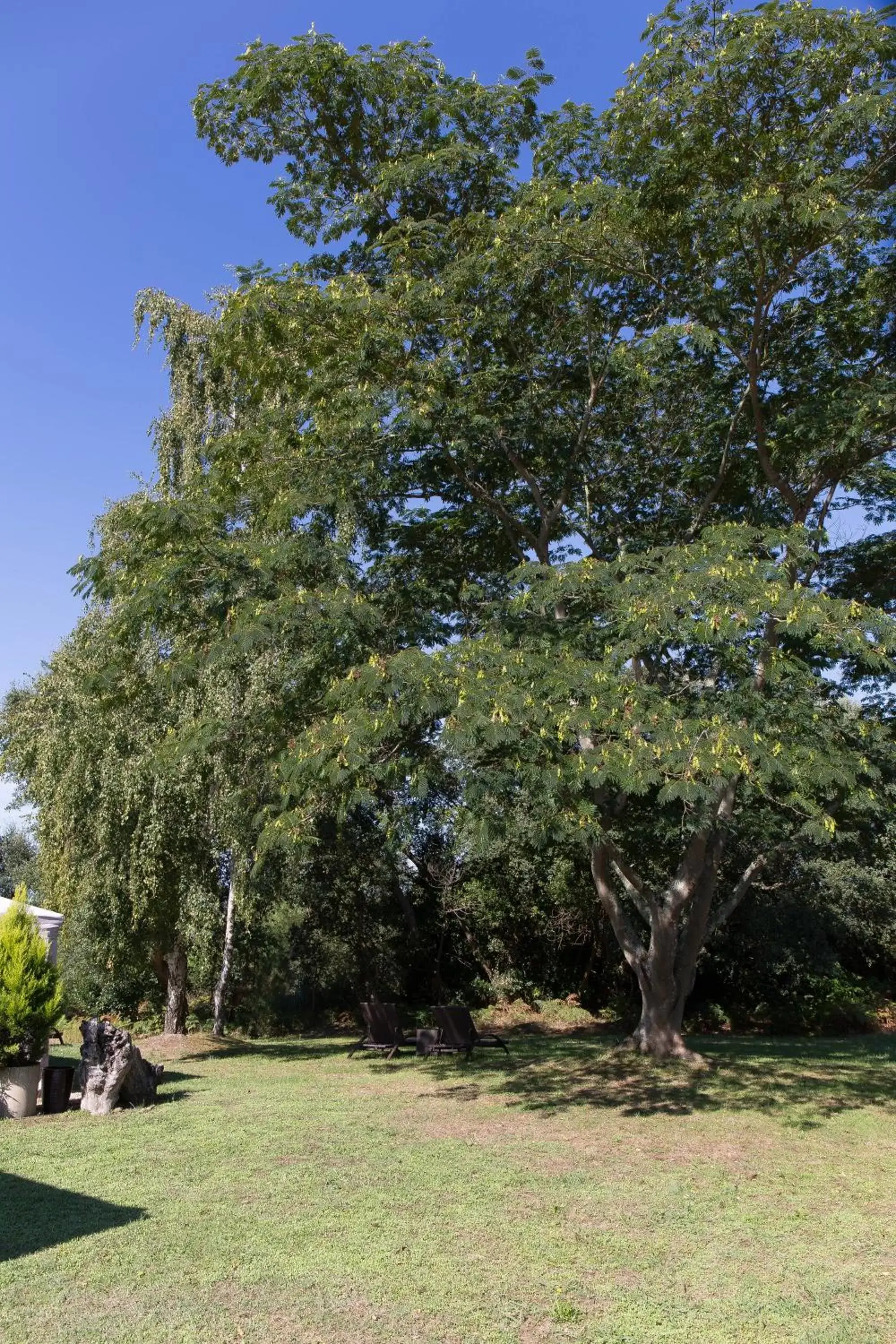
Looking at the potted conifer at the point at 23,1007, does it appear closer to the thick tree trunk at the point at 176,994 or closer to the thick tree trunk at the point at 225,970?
the thick tree trunk at the point at 225,970

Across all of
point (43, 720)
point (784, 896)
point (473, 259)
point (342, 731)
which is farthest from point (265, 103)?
point (784, 896)

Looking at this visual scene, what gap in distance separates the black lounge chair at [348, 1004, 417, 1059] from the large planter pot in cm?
524

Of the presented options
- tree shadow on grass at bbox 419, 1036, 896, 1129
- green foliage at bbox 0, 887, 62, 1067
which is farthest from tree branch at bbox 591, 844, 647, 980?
green foliage at bbox 0, 887, 62, 1067

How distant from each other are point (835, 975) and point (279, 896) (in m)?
11.4

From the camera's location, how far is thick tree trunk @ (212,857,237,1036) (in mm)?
16641

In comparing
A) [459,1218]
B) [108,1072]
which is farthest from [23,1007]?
[459,1218]

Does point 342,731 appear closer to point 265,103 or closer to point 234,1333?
point 234,1333

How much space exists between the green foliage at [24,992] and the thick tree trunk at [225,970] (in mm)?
6074

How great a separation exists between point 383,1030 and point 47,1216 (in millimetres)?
8500

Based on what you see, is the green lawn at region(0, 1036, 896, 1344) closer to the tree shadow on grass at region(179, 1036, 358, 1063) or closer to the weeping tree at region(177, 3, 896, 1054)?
the weeping tree at region(177, 3, 896, 1054)

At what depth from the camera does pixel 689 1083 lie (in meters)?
10.8

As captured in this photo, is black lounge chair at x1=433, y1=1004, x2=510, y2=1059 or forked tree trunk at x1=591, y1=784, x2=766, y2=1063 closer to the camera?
forked tree trunk at x1=591, y1=784, x2=766, y2=1063

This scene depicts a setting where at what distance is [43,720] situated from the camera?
53.2ft

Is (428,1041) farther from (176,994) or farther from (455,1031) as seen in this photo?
(176,994)
